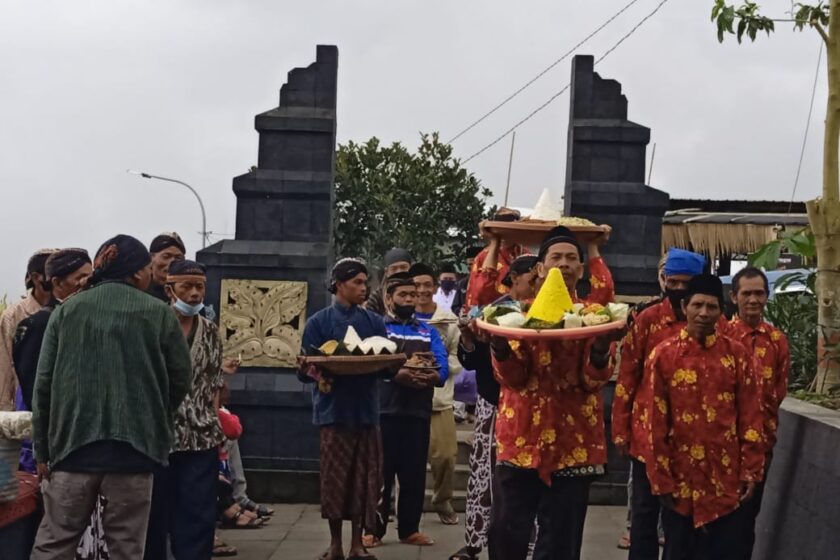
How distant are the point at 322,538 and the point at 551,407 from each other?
144 inches

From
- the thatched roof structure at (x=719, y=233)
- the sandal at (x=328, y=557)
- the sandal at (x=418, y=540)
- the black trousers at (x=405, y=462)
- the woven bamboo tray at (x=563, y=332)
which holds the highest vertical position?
the thatched roof structure at (x=719, y=233)

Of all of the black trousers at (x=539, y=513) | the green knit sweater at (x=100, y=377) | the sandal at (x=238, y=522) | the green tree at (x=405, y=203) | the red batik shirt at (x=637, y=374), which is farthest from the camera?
the green tree at (x=405, y=203)

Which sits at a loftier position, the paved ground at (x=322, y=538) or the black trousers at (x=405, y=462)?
the black trousers at (x=405, y=462)

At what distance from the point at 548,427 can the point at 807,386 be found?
3.43m

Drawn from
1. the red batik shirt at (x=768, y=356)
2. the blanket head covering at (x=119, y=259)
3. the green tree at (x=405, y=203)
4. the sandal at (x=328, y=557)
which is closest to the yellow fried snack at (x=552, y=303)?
the red batik shirt at (x=768, y=356)

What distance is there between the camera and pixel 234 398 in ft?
32.2

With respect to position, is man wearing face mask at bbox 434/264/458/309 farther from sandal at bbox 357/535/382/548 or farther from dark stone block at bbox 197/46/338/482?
sandal at bbox 357/535/382/548

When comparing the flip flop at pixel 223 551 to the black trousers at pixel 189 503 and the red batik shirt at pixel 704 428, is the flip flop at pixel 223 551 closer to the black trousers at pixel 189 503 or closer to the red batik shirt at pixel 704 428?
the black trousers at pixel 189 503

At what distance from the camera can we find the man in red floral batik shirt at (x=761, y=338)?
6.46m

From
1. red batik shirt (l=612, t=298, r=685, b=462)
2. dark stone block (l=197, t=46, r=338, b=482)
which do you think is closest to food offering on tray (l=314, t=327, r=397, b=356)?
red batik shirt (l=612, t=298, r=685, b=462)

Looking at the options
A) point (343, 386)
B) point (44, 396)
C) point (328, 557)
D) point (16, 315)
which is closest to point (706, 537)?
point (343, 386)

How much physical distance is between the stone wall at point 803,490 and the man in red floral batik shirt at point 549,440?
4.21 ft

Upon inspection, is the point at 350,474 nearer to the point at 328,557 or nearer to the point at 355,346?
the point at 328,557

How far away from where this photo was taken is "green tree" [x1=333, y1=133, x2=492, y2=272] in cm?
1530
